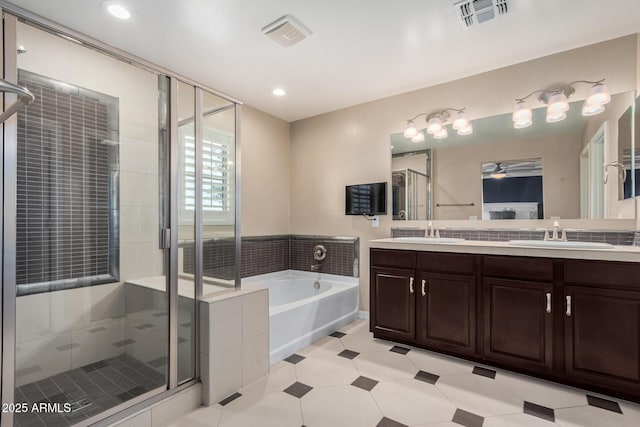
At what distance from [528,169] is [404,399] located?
2.06 meters

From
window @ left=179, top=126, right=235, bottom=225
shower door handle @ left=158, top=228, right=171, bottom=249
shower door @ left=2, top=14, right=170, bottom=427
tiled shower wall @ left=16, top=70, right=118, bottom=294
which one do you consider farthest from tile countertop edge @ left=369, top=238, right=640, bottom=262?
tiled shower wall @ left=16, top=70, right=118, bottom=294

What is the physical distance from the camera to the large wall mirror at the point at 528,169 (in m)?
2.27

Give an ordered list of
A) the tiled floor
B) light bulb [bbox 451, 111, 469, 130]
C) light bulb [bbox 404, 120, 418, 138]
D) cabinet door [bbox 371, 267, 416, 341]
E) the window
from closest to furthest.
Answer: the tiled floor → the window → cabinet door [bbox 371, 267, 416, 341] → light bulb [bbox 451, 111, 469, 130] → light bulb [bbox 404, 120, 418, 138]

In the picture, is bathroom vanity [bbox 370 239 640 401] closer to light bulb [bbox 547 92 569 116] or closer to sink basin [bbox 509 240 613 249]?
sink basin [bbox 509 240 613 249]

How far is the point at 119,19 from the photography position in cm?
202

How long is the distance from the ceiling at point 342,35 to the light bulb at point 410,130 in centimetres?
37

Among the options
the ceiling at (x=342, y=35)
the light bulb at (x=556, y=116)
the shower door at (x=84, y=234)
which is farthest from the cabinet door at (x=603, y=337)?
the shower door at (x=84, y=234)

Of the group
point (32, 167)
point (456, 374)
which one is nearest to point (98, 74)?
point (32, 167)

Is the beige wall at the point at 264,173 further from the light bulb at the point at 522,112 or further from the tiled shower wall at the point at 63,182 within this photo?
the light bulb at the point at 522,112

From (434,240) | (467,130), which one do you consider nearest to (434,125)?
(467,130)

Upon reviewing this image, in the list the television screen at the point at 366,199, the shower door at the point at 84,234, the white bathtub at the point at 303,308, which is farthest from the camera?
the television screen at the point at 366,199

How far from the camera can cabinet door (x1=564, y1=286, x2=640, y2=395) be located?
5.85ft

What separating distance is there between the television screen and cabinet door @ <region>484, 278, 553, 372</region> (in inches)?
53.2

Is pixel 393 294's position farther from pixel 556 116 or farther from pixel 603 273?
pixel 556 116
